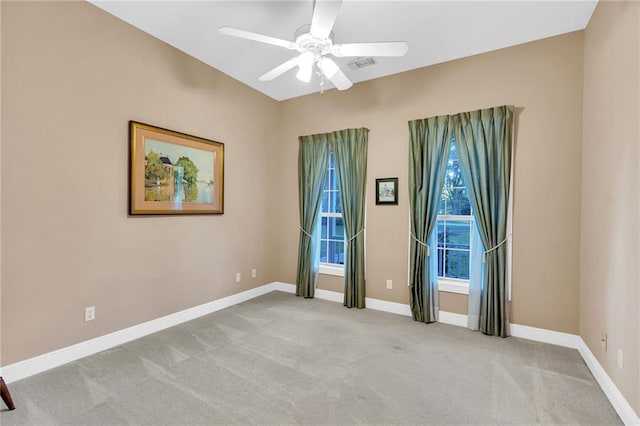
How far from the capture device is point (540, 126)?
9.95ft

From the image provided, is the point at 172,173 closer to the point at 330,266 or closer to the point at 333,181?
the point at 333,181

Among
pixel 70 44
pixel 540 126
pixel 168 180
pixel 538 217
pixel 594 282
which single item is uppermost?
pixel 70 44

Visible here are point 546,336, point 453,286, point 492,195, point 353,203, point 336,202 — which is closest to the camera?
point 546,336

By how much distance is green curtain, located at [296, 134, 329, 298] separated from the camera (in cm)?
445

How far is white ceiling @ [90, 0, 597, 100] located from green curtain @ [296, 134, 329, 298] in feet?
4.46

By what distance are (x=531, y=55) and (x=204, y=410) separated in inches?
171

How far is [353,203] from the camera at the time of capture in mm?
4129


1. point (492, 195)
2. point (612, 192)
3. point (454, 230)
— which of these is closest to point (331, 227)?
point (454, 230)

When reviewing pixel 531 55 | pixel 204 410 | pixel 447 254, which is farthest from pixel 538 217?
pixel 204 410

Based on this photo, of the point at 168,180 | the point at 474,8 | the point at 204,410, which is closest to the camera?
the point at 204,410

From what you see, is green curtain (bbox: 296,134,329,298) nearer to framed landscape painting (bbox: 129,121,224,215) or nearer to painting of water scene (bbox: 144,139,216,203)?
framed landscape painting (bbox: 129,121,224,215)

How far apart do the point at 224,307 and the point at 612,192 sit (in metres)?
4.12

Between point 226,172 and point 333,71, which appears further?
Answer: point 226,172

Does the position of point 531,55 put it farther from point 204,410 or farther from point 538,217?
point 204,410
